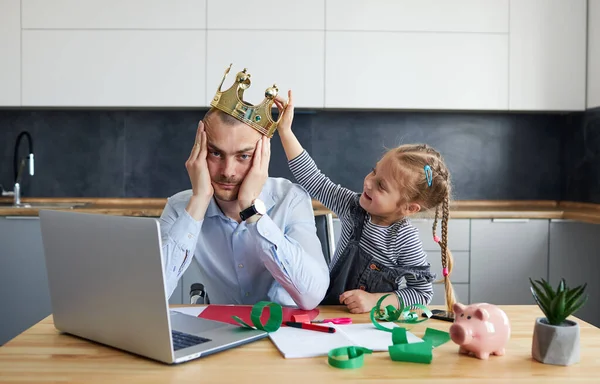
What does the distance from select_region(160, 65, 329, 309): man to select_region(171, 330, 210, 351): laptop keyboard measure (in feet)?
1.15

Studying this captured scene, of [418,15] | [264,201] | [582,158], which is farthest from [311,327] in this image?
[582,158]

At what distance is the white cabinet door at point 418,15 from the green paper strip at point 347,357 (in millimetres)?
2879

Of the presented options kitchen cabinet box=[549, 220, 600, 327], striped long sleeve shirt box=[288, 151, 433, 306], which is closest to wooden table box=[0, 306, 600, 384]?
striped long sleeve shirt box=[288, 151, 433, 306]

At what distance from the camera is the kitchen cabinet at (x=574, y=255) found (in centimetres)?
364

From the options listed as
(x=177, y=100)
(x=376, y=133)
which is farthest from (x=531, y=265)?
(x=177, y=100)

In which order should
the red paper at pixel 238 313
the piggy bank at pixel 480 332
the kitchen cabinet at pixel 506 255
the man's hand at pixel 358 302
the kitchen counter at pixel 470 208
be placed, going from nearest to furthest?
the piggy bank at pixel 480 332 → the red paper at pixel 238 313 → the man's hand at pixel 358 302 → the kitchen counter at pixel 470 208 → the kitchen cabinet at pixel 506 255

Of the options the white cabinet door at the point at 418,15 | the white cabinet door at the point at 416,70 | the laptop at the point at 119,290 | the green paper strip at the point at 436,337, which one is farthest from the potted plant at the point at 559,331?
the white cabinet door at the point at 418,15

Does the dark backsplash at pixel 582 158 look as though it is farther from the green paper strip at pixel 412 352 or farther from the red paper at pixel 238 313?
the green paper strip at pixel 412 352

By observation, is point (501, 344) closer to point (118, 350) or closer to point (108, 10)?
point (118, 350)

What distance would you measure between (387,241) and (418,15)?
227cm

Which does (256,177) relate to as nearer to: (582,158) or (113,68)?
(113,68)

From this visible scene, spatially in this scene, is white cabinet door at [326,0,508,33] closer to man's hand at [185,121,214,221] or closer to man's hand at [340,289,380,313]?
man's hand at [185,121,214,221]

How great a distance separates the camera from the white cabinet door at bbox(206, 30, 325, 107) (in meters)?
3.79

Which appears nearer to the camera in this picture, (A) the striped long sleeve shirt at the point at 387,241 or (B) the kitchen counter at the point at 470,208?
(A) the striped long sleeve shirt at the point at 387,241
